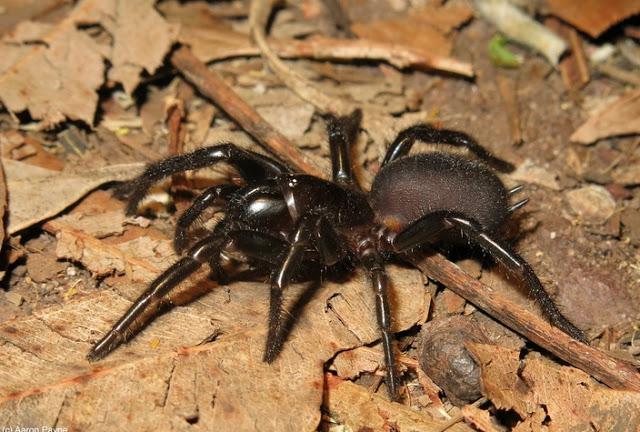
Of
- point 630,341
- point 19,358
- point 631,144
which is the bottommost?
point 19,358

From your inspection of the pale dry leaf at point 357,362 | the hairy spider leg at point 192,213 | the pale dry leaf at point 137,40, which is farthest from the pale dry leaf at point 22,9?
the pale dry leaf at point 357,362

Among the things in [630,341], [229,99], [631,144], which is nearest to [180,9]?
[229,99]

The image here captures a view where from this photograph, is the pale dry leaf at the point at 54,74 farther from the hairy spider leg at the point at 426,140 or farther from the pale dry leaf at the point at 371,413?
the pale dry leaf at the point at 371,413

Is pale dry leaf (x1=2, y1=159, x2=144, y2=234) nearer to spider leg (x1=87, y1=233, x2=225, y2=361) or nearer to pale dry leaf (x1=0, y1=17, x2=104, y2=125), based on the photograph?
pale dry leaf (x1=0, y1=17, x2=104, y2=125)

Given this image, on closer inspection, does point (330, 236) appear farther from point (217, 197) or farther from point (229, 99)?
point (229, 99)

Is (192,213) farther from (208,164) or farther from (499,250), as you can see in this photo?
(499,250)
